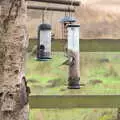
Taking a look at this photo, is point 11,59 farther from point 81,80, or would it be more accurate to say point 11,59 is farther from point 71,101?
point 81,80

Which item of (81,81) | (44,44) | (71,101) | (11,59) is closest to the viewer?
(11,59)

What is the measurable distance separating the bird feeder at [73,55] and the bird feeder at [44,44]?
112mm

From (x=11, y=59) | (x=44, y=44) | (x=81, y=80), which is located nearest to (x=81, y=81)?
(x=81, y=80)

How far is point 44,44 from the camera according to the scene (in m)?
2.20

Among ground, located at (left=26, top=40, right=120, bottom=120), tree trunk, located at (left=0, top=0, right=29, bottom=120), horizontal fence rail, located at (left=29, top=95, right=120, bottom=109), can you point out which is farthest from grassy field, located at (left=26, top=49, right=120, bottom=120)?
tree trunk, located at (left=0, top=0, right=29, bottom=120)

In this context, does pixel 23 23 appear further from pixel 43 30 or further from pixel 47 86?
pixel 47 86

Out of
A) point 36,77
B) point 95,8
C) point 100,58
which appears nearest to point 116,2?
point 95,8

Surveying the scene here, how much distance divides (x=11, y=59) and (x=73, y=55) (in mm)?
1060

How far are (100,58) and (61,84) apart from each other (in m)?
0.84

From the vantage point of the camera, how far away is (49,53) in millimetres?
2215

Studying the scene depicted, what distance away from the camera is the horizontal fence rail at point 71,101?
6.56ft

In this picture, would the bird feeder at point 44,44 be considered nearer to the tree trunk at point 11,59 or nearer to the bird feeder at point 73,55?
the bird feeder at point 73,55

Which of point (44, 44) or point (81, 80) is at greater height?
point (44, 44)

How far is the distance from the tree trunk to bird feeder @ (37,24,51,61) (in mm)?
894
